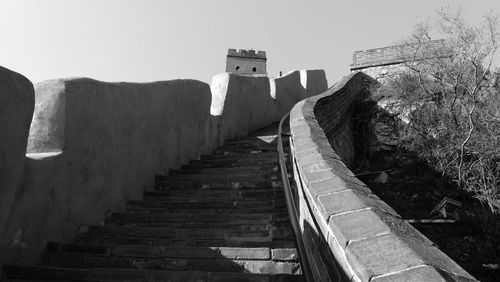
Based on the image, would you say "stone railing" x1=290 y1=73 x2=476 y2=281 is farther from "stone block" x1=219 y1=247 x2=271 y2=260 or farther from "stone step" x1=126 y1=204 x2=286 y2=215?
"stone step" x1=126 y1=204 x2=286 y2=215

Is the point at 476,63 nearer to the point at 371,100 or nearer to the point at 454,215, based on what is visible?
the point at 371,100

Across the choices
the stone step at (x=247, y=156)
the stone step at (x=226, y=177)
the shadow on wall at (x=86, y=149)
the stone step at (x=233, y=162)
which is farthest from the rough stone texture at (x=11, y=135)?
the stone step at (x=247, y=156)

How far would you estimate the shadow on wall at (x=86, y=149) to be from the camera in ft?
9.96

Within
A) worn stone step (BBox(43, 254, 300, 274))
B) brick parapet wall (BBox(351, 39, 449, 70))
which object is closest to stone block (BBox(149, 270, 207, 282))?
worn stone step (BBox(43, 254, 300, 274))

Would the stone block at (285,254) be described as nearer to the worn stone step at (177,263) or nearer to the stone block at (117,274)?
the worn stone step at (177,263)

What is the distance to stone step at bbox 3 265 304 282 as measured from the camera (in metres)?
2.66

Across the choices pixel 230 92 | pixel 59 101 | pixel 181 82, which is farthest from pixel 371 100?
pixel 59 101

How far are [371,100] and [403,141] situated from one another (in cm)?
169

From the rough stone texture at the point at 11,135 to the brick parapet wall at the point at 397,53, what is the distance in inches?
467

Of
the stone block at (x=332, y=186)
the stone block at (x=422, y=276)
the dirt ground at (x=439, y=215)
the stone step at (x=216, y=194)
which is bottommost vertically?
the dirt ground at (x=439, y=215)

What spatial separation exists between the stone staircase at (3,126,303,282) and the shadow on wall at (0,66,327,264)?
0.21 m

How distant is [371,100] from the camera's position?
11.8 m

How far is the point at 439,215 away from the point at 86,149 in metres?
6.86

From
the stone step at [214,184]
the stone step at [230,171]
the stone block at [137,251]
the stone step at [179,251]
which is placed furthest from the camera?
the stone step at [230,171]
